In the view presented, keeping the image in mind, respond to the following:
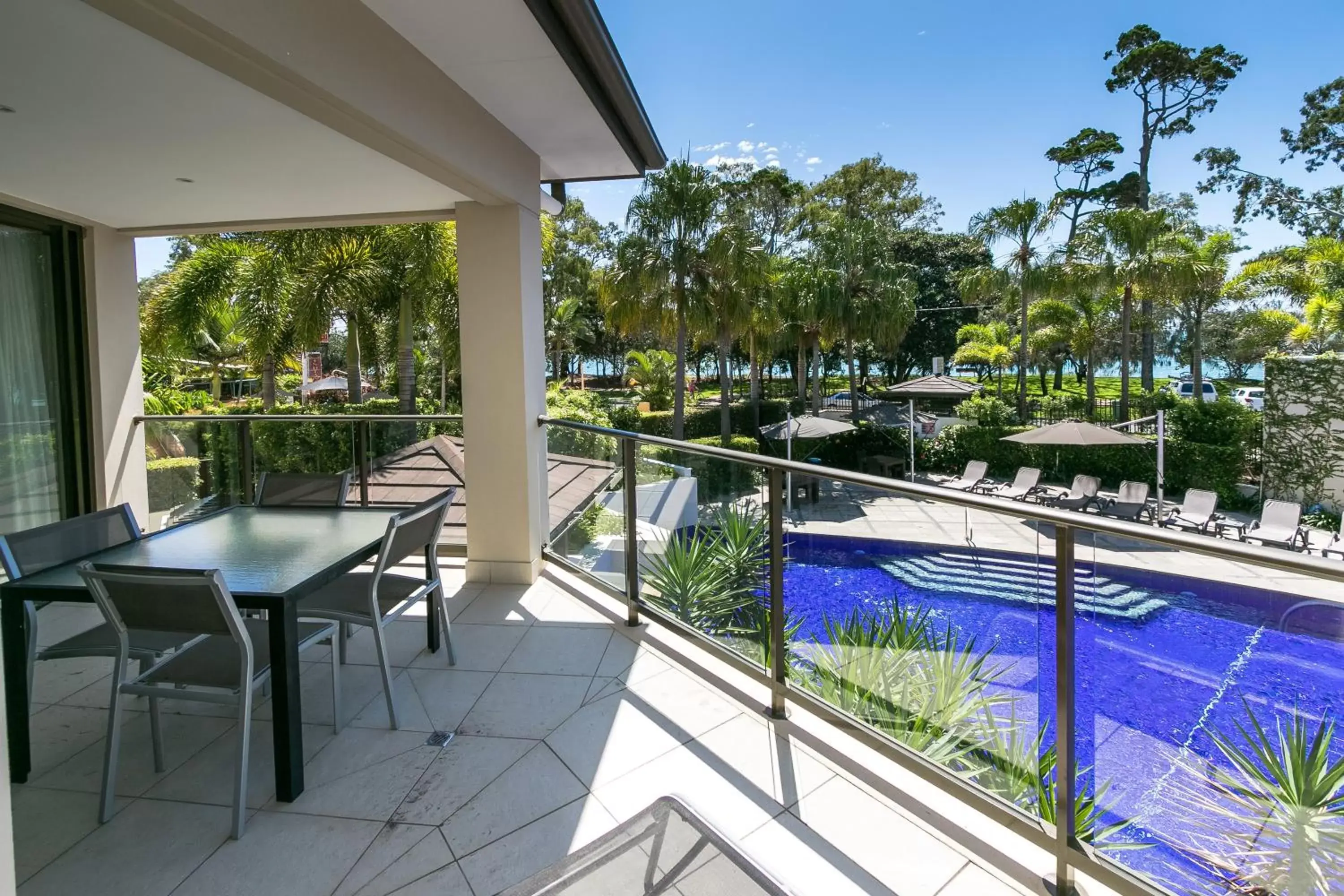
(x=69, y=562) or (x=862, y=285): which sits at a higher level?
(x=862, y=285)

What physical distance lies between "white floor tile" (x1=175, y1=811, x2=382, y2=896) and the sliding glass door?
12.1 ft

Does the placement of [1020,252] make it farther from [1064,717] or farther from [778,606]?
[1064,717]

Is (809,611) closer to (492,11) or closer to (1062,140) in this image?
(492,11)

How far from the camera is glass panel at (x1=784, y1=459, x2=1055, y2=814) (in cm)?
196

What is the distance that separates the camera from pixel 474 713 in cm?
288

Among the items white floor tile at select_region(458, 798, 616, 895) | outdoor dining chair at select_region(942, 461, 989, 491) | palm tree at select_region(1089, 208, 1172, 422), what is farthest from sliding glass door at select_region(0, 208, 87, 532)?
palm tree at select_region(1089, 208, 1172, 422)

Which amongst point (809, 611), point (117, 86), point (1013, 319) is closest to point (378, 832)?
point (809, 611)

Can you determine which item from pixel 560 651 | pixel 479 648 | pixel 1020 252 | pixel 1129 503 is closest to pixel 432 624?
pixel 479 648

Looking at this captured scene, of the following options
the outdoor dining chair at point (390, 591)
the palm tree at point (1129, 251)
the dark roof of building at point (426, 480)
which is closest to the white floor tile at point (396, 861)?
the outdoor dining chair at point (390, 591)

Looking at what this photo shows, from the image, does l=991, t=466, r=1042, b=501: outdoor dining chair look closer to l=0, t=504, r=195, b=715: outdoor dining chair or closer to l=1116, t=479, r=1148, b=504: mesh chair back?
l=1116, t=479, r=1148, b=504: mesh chair back

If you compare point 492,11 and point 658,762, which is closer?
point 658,762

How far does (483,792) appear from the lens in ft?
7.71

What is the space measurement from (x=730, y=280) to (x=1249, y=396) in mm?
20974

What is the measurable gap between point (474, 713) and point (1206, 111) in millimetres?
36844
